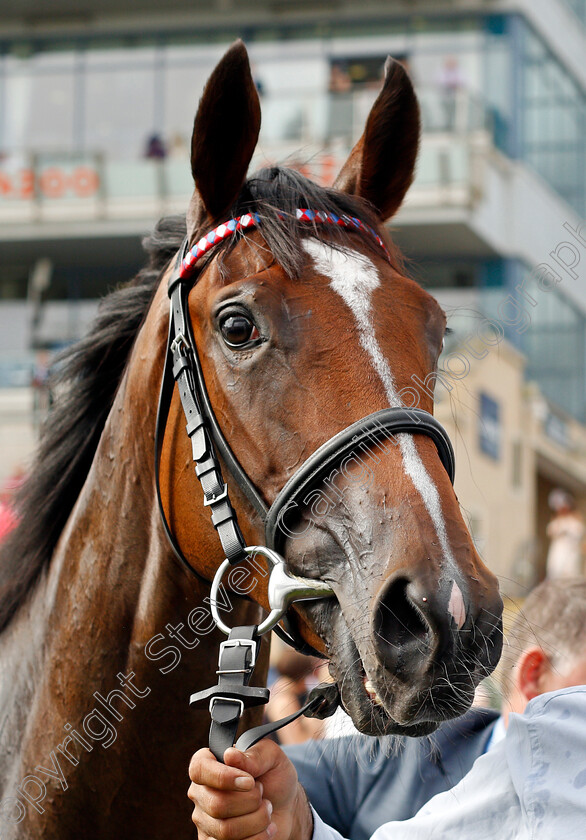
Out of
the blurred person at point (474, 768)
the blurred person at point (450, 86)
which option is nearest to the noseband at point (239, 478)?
the blurred person at point (474, 768)

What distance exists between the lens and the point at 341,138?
1658cm

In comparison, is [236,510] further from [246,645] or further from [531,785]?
[531,785]

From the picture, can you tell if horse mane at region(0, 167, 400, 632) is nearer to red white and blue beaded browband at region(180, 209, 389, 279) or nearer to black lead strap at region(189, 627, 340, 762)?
red white and blue beaded browband at region(180, 209, 389, 279)

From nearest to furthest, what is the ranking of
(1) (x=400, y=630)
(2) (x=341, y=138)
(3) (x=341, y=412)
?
(1) (x=400, y=630) → (3) (x=341, y=412) → (2) (x=341, y=138)

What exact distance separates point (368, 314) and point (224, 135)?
0.56m

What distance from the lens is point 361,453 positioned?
173 centimetres

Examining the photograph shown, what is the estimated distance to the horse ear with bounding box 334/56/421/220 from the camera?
2309 millimetres

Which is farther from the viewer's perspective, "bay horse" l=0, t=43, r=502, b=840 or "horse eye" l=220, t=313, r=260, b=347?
"horse eye" l=220, t=313, r=260, b=347

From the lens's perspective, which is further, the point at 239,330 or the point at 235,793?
the point at 239,330

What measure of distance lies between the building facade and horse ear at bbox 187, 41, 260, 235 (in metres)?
14.8

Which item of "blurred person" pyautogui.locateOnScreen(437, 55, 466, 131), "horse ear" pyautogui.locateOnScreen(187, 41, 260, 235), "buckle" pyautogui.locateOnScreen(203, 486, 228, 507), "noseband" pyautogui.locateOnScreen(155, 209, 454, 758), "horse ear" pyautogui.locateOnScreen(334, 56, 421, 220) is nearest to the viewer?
"noseband" pyautogui.locateOnScreen(155, 209, 454, 758)

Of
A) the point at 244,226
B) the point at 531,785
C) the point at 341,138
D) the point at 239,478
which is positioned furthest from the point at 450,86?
the point at 531,785

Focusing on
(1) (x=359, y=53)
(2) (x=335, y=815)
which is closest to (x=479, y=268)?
(1) (x=359, y=53)

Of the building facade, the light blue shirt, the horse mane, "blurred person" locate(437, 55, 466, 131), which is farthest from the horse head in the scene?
"blurred person" locate(437, 55, 466, 131)
